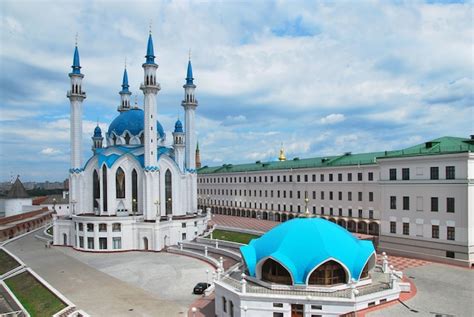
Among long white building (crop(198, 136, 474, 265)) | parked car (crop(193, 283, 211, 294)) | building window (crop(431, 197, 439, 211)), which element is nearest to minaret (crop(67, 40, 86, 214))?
parked car (crop(193, 283, 211, 294))

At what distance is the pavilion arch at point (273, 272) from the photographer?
1850 centimetres

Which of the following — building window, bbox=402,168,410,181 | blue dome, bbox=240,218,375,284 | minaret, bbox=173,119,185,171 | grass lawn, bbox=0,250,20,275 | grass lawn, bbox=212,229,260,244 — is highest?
minaret, bbox=173,119,185,171

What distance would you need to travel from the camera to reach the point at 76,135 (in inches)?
1842

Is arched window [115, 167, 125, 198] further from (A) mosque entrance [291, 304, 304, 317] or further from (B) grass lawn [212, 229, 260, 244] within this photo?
(A) mosque entrance [291, 304, 304, 317]

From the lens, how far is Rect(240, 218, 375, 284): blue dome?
1836 centimetres

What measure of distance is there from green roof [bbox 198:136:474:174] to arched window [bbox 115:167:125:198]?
82.3ft

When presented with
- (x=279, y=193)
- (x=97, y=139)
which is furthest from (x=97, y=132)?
(x=279, y=193)

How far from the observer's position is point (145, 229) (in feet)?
→ 132

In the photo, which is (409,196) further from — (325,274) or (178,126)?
(178,126)

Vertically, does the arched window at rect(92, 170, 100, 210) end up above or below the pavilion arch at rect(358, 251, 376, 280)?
above

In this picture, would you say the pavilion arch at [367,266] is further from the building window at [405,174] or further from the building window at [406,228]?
the building window at [405,174]

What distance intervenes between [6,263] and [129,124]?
21.1 m

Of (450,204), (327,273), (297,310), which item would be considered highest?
(450,204)

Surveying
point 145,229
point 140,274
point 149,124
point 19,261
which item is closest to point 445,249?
point 140,274
